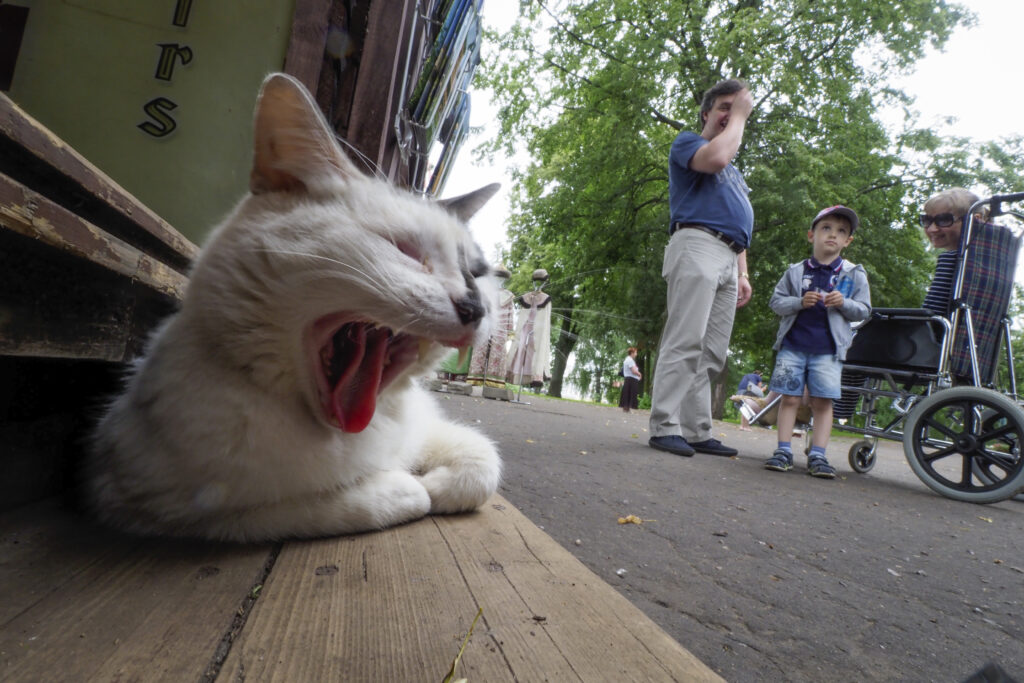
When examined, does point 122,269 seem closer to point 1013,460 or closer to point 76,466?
point 76,466

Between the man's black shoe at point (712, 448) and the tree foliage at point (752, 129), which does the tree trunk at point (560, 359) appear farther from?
the man's black shoe at point (712, 448)

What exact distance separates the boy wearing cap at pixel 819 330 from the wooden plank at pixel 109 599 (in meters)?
4.17

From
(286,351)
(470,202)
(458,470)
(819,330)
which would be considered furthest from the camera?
(819,330)

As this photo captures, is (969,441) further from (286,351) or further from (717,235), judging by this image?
(286,351)

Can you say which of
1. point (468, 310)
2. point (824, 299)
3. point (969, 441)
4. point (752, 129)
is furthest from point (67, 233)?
point (752, 129)

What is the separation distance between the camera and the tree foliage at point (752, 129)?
42.5ft

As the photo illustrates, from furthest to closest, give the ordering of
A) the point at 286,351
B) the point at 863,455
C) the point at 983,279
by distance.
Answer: the point at 863,455 < the point at 983,279 < the point at 286,351

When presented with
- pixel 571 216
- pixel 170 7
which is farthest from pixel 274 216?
pixel 571 216

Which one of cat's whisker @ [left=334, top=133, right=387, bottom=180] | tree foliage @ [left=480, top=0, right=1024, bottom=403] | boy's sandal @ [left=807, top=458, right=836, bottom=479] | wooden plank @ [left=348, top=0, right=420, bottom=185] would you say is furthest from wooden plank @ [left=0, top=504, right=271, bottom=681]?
tree foliage @ [left=480, top=0, right=1024, bottom=403]

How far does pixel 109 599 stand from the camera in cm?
89

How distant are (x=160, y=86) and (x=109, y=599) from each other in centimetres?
242

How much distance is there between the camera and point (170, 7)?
2.52 metres

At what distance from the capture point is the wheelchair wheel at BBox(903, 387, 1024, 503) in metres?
3.84

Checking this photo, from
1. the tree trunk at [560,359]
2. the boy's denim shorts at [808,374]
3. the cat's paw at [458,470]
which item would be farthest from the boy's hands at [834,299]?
the tree trunk at [560,359]
